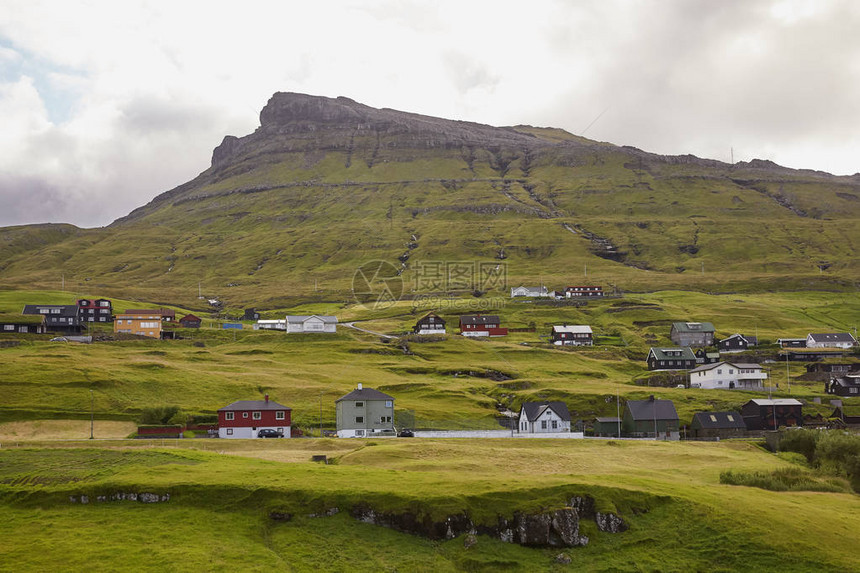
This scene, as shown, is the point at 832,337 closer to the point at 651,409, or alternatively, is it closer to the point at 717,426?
the point at 717,426

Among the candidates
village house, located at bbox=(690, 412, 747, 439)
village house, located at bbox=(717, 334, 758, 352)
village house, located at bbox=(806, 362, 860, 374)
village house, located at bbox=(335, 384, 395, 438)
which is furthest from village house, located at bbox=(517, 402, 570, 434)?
village house, located at bbox=(717, 334, 758, 352)

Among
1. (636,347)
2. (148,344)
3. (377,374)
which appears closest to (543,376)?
(377,374)

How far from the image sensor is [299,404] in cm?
10662

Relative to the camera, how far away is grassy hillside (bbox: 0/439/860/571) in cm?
4459

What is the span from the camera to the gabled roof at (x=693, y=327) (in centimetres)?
16962

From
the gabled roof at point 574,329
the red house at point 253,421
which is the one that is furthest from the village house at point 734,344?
the red house at point 253,421

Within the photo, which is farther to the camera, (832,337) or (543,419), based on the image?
(832,337)

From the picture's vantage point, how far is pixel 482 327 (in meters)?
183

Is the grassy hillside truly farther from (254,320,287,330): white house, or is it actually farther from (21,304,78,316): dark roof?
(254,320,287,330): white house

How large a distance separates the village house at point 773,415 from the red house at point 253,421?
64.6m

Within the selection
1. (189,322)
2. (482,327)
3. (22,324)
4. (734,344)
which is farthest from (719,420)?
(22,324)

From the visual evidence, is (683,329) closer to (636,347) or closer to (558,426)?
(636,347)

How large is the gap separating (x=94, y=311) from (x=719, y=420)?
5904 inches

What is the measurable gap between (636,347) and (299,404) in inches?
3412
